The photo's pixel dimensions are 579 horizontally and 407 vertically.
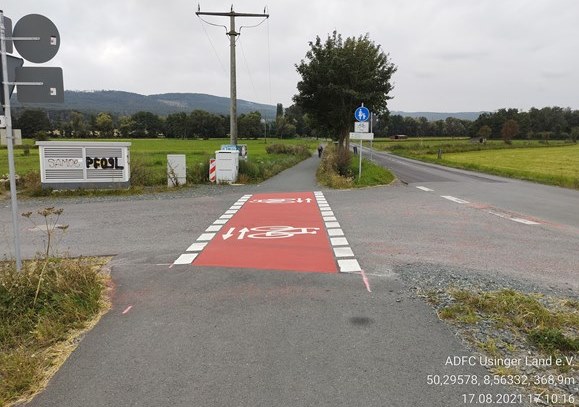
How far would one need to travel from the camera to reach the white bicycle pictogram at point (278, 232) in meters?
8.24

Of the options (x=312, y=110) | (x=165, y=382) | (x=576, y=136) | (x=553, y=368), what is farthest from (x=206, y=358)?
(x=576, y=136)

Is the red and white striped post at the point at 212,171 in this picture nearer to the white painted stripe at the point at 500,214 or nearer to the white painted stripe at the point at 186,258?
the white painted stripe at the point at 500,214

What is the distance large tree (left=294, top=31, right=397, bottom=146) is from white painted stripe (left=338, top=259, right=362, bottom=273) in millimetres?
21465

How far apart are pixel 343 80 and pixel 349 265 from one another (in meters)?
22.6

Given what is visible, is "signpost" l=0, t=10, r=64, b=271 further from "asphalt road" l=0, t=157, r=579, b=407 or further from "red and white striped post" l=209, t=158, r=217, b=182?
Answer: "red and white striped post" l=209, t=158, r=217, b=182

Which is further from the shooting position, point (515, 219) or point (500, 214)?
point (500, 214)

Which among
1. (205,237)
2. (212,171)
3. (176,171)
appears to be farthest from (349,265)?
(212,171)

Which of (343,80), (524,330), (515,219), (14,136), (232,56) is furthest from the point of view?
(343,80)

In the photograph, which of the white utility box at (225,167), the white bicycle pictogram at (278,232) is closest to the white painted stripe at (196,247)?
the white bicycle pictogram at (278,232)

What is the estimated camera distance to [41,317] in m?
4.13

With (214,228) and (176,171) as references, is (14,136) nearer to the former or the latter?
(214,228)

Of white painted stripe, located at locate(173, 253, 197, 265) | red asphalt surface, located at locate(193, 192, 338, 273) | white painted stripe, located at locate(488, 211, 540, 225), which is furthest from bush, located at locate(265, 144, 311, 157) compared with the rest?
white painted stripe, located at locate(173, 253, 197, 265)

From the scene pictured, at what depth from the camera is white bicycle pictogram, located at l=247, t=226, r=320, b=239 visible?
8242 millimetres

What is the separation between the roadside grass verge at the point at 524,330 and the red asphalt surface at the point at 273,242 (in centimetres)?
193
